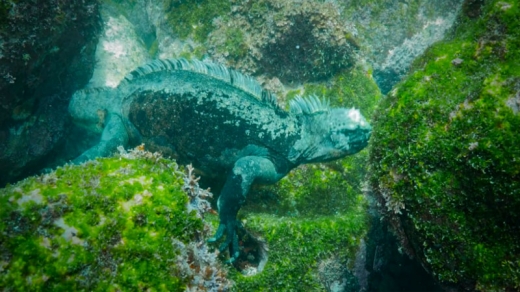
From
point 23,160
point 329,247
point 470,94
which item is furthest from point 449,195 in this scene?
point 23,160

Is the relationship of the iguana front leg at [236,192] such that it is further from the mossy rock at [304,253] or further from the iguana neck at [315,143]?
the iguana neck at [315,143]

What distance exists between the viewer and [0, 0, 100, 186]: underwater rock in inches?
145

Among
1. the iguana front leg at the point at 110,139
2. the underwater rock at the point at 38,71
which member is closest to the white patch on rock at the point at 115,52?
the underwater rock at the point at 38,71

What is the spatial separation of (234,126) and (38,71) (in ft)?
10.5

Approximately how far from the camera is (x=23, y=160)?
4805mm

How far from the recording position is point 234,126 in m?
4.06

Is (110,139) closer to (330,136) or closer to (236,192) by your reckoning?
(236,192)

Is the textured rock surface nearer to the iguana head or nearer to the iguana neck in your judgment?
the iguana head

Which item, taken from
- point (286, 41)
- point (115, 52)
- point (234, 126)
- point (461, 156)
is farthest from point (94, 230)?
point (115, 52)

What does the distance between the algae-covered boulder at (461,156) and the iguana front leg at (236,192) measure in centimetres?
153

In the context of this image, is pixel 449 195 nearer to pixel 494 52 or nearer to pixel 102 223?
pixel 494 52

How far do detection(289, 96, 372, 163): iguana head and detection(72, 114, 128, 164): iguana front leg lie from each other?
279 centimetres

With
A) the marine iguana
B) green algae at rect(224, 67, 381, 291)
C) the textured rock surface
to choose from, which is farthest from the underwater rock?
the textured rock surface

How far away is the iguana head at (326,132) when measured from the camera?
3.97 meters
